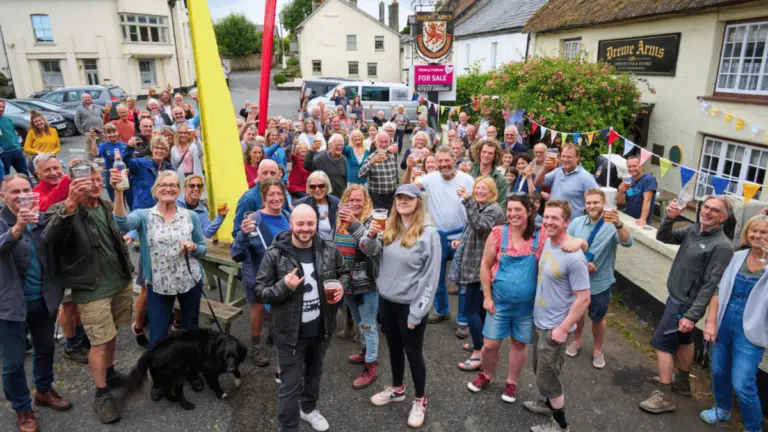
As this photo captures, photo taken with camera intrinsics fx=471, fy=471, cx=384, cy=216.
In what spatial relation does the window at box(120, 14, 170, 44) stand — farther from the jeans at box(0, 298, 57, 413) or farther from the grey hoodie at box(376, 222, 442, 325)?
the grey hoodie at box(376, 222, 442, 325)

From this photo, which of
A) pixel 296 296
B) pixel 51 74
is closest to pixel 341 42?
pixel 51 74

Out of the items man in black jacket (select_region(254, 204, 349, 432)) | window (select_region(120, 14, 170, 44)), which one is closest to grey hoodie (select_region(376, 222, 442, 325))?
man in black jacket (select_region(254, 204, 349, 432))

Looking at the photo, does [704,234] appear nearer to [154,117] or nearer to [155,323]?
[155,323]

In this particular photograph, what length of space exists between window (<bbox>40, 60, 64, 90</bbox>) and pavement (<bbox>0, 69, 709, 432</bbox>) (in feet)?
106

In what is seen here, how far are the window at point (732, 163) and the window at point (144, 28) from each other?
34094mm

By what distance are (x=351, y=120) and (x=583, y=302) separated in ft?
35.8

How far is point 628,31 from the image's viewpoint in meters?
11.1

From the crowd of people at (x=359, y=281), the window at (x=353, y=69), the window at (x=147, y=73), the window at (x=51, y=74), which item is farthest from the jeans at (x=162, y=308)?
the window at (x=353, y=69)

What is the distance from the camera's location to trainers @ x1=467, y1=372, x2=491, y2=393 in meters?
4.22

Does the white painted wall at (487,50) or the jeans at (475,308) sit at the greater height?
the white painted wall at (487,50)

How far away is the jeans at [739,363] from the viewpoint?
11.1ft

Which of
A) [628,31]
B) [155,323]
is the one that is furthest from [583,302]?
[628,31]

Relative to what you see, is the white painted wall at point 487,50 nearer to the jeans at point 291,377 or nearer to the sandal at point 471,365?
the sandal at point 471,365

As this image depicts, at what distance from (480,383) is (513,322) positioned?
0.82 m
